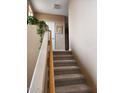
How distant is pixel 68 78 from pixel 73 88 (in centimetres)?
33

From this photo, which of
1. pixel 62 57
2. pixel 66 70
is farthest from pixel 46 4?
pixel 66 70

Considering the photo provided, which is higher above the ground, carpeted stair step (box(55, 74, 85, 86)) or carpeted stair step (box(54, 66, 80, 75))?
carpeted stair step (box(54, 66, 80, 75))

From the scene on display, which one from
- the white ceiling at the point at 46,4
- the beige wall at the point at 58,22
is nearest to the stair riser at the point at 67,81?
the white ceiling at the point at 46,4

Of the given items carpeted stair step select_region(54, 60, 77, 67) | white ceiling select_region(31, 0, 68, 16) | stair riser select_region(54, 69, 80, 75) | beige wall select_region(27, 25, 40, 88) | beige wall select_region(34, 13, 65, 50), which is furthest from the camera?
beige wall select_region(34, 13, 65, 50)

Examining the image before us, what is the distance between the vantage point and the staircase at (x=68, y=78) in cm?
281

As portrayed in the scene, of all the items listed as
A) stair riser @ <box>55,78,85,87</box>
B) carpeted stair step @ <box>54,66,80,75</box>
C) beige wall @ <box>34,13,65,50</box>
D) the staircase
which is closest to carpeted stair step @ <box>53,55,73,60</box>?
the staircase

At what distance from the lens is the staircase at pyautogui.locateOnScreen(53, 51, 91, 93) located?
2.81 metres

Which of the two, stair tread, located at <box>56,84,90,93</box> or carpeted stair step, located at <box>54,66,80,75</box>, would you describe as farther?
carpeted stair step, located at <box>54,66,80,75</box>

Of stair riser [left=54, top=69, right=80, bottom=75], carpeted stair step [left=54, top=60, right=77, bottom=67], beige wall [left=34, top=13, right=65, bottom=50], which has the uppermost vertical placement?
beige wall [left=34, top=13, right=65, bottom=50]

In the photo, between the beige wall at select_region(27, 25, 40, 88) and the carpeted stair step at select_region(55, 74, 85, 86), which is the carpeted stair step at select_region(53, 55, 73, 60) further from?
the carpeted stair step at select_region(55, 74, 85, 86)
